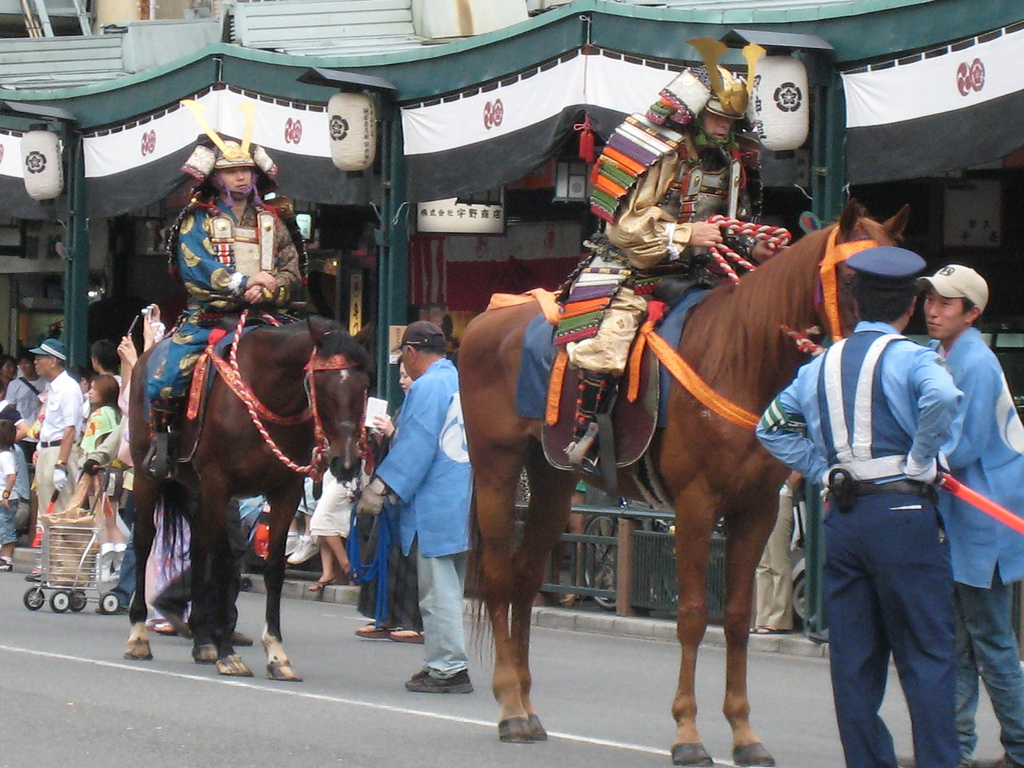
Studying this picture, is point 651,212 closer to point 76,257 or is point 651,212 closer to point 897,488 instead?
point 897,488

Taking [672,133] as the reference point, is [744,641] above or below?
below

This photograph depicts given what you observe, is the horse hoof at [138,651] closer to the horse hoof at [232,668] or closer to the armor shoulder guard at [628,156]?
the horse hoof at [232,668]

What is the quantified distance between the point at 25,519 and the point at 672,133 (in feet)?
43.8

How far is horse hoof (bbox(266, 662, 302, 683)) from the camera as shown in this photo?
10164 millimetres

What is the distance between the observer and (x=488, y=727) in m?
8.68

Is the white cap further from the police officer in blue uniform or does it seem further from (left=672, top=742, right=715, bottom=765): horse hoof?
(left=672, top=742, right=715, bottom=765): horse hoof

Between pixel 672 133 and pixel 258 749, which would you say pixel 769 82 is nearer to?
pixel 672 133

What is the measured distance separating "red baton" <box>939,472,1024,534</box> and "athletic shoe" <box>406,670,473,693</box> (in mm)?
3955

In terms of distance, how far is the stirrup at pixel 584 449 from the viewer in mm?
8070

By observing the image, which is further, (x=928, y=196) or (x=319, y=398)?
(x=928, y=196)

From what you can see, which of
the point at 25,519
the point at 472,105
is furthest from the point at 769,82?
the point at 25,519

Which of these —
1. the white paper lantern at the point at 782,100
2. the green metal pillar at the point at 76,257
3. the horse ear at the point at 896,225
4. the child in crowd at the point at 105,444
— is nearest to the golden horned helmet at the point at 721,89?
the horse ear at the point at 896,225

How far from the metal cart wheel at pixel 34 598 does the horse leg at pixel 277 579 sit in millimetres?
4162

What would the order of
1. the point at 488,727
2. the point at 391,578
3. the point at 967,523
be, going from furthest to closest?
the point at 391,578 < the point at 488,727 < the point at 967,523
